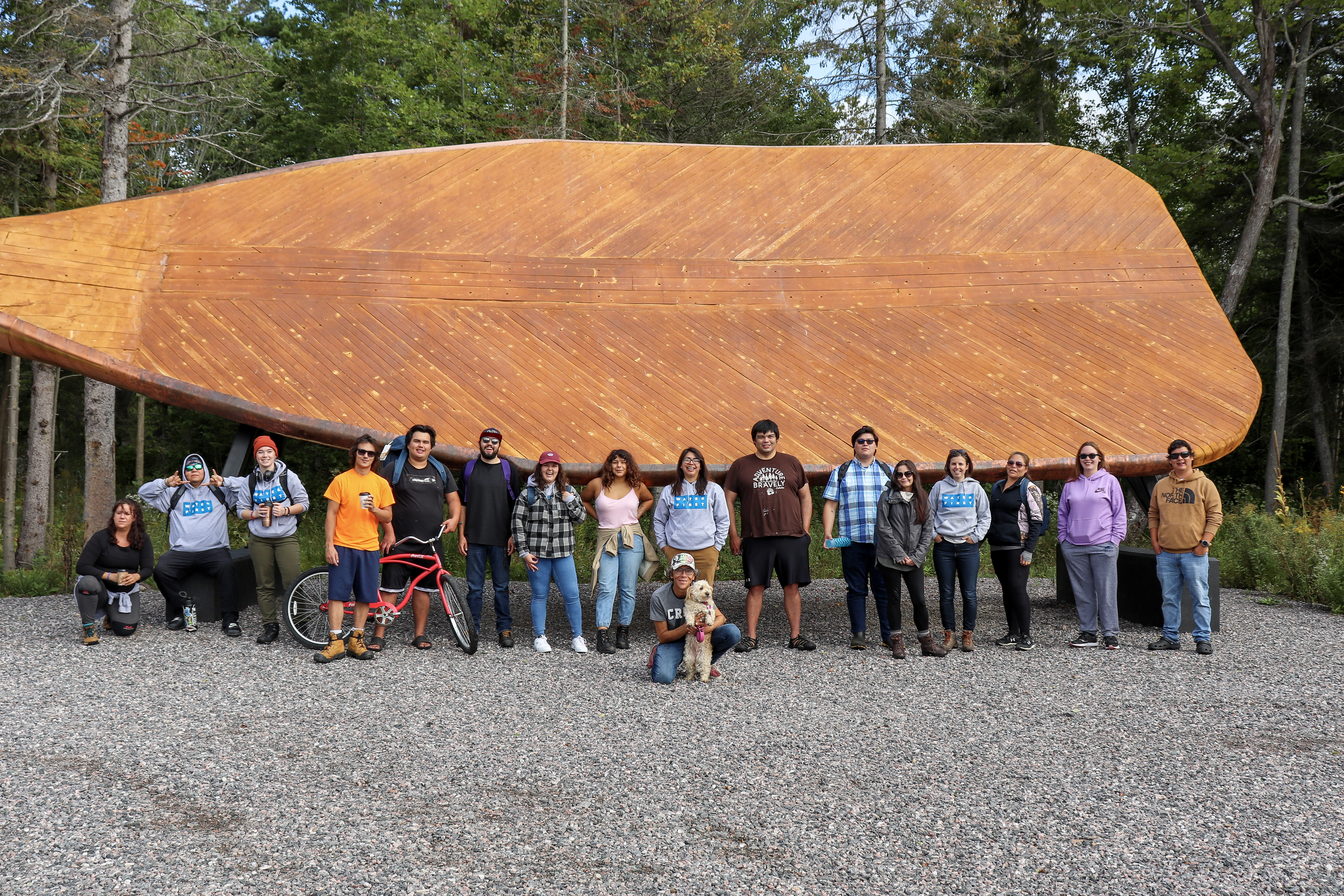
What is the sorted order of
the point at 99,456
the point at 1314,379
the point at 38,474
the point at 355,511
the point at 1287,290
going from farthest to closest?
the point at 1314,379
the point at 1287,290
the point at 38,474
the point at 99,456
the point at 355,511

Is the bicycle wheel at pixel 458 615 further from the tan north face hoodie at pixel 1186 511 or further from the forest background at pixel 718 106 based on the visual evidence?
the forest background at pixel 718 106

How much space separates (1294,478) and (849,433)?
589 inches

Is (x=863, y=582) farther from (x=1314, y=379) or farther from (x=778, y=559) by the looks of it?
(x=1314, y=379)

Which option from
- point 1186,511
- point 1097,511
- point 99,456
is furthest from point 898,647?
point 99,456

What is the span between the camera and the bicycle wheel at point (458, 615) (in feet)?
19.2

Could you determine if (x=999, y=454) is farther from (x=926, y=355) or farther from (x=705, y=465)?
(x=705, y=465)

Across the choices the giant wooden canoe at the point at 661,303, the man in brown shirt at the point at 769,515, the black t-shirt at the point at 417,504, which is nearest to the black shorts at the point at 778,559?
the man in brown shirt at the point at 769,515

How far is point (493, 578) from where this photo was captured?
6.02m

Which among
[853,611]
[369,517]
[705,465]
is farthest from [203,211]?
[853,611]

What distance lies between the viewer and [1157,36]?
1761 centimetres

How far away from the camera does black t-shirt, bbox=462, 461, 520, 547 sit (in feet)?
19.0

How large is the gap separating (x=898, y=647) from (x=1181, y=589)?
6.36ft

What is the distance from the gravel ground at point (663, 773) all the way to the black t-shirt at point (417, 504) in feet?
2.60

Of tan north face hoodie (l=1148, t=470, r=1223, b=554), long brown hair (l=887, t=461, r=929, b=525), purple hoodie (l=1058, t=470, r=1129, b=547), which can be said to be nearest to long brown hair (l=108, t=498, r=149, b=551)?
long brown hair (l=887, t=461, r=929, b=525)
